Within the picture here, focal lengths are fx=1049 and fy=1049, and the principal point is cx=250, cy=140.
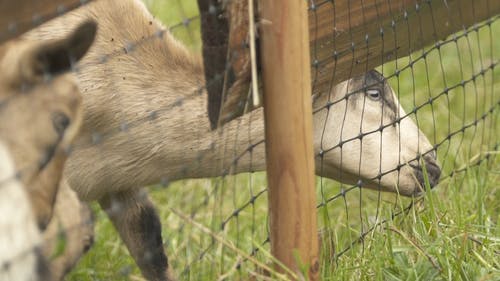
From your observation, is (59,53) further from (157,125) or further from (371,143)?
(371,143)

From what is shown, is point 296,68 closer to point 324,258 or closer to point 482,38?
point 324,258

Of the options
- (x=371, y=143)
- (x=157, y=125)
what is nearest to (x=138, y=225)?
(x=157, y=125)

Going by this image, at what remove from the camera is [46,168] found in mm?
2715

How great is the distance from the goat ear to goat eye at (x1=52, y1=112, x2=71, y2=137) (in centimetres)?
11

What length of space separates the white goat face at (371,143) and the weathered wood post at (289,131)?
1051 mm

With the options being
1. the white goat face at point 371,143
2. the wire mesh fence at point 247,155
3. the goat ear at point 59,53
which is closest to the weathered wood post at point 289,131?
the wire mesh fence at point 247,155

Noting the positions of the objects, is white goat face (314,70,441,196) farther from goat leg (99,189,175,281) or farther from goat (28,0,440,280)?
goat leg (99,189,175,281)

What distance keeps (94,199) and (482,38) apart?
4224mm

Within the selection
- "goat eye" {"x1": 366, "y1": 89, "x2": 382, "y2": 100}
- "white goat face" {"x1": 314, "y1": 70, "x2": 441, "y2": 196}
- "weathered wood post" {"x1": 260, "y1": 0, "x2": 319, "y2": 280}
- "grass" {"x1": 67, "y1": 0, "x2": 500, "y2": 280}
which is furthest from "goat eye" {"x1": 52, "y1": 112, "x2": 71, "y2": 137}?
"goat eye" {"x1": 366, "y1": 89, "x2": 382, "y2": 100}

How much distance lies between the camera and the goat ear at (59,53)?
8.67ft

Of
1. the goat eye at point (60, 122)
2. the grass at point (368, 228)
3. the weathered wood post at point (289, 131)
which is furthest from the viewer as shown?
the grass at point (368, 228)

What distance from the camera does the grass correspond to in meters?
3.58

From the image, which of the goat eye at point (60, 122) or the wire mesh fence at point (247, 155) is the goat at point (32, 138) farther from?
the wire mesh fence at point (247, 155)

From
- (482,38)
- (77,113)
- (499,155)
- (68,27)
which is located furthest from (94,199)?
(482,38)
